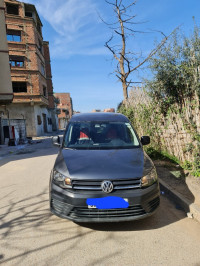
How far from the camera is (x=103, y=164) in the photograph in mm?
2785

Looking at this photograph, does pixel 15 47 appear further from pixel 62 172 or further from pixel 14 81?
pixel 62 172

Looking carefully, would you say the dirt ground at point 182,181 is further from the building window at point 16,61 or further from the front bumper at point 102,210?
the building window at point 16,61

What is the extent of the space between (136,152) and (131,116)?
6.88 meters

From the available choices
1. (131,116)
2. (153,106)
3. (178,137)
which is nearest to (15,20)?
(131,116)

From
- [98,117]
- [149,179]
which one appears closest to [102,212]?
[149,179]

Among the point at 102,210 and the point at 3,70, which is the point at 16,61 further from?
the point at 102,210

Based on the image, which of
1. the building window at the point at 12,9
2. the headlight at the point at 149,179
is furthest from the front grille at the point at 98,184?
the building window at the point at 12,9

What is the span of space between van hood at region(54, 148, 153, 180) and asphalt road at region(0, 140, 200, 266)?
0.85 meters

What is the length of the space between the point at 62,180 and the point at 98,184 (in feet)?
1.73

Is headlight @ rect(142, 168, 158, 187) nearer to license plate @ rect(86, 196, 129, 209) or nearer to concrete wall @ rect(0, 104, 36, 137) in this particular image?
license plate @ rect(86, 196, 129, 209)

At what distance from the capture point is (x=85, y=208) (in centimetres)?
253

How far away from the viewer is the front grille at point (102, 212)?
2.52m

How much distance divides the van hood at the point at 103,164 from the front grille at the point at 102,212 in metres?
0.41

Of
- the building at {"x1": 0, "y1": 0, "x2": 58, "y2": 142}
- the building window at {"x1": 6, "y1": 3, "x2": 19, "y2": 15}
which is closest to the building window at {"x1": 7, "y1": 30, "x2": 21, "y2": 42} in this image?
the building at {"x1": 0, "y1": 0, "x2": 58, "y2": 142}
